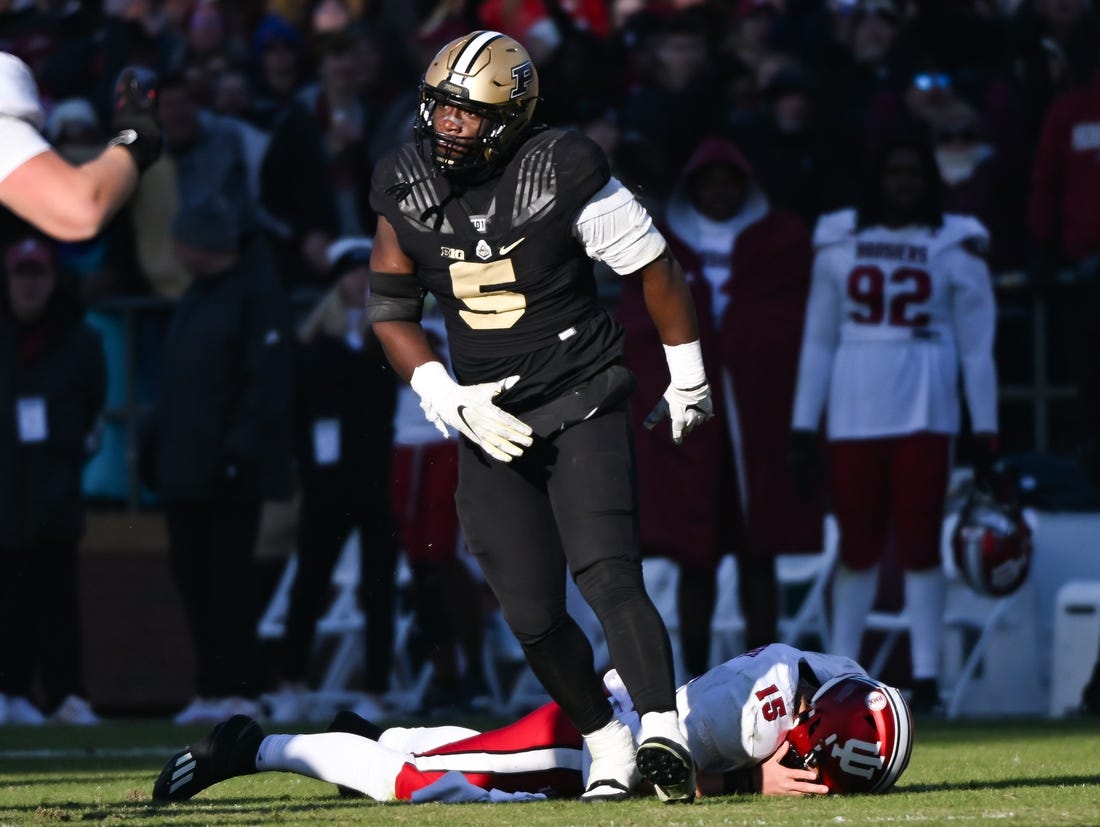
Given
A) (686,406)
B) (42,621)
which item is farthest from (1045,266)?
(686,406)

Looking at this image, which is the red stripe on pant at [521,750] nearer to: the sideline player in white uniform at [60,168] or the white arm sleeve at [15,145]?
the sideline player in white uniform at [60,168]

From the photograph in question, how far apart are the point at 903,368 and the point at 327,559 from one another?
9.85 ft

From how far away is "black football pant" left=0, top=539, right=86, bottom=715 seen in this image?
11.3 m

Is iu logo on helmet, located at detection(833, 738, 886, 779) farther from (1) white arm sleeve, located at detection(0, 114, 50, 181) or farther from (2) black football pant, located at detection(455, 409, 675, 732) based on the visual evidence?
(1) white arm sleeve, located at detection(0, 114, 50, 181)

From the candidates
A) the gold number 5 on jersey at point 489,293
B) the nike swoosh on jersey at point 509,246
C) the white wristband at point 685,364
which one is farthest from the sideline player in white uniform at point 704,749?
the nike swoosh on jersey at point 509,246

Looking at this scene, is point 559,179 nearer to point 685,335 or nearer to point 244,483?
point 685,335

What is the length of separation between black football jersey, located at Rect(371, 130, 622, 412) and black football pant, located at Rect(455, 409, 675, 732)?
20cm

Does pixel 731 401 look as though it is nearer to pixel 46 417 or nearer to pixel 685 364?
pixel 46 417

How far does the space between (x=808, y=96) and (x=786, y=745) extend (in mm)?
6833

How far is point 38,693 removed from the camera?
491 inches

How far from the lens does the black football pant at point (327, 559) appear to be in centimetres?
1145

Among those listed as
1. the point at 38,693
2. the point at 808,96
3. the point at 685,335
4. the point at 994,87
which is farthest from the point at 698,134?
the point at 685,335

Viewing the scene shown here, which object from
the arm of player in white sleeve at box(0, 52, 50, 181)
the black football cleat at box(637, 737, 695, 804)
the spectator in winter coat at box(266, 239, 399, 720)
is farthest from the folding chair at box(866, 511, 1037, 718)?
the arm of player in white sleeve at box(0, 52, 50, 181)

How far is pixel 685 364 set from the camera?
6457 mm
